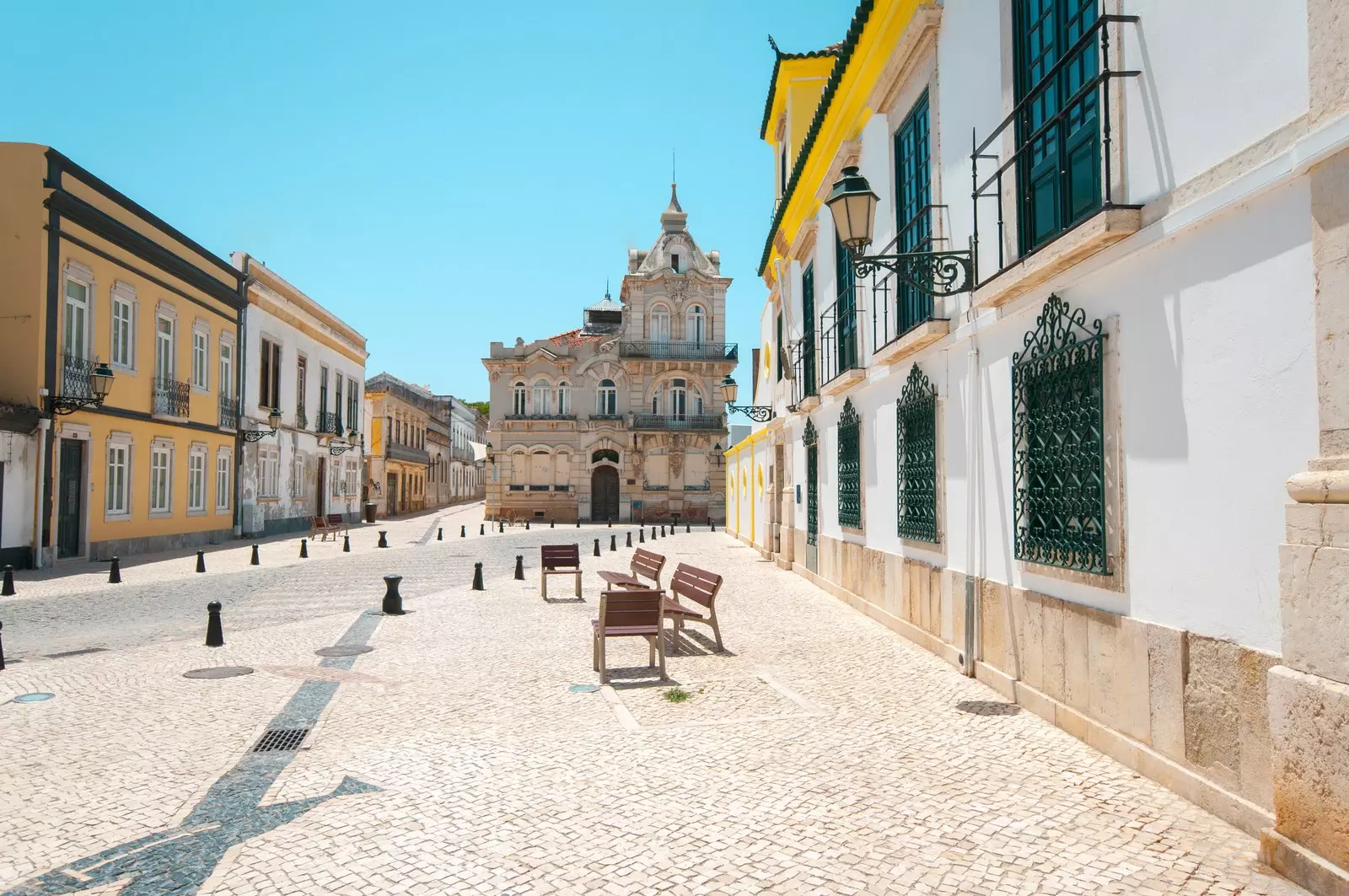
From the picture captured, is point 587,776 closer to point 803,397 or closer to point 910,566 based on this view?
point 910,566

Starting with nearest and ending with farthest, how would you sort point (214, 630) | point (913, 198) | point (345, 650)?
point (345, 650), point (214, 630), point (913, 198)

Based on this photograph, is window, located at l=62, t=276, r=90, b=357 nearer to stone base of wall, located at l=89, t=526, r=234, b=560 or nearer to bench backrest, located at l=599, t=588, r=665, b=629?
stone base of wall, located at l=89, t=526, r=234, b=560

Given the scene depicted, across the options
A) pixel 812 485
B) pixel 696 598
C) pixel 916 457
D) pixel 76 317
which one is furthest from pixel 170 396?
pixel 916 457

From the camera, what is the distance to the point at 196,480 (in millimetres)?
23719

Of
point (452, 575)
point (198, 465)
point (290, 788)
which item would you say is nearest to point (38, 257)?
point (198, 465)

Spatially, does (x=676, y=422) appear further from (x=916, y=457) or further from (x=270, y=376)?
(x=916, y=457)

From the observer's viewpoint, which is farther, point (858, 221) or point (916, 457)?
point (916, 457)

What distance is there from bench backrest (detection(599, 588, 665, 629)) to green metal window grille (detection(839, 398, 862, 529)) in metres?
4.72

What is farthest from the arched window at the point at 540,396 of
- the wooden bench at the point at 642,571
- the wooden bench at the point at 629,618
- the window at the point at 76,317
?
the wooden bench at the point at 629,618

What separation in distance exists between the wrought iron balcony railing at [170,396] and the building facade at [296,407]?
350 centimetres

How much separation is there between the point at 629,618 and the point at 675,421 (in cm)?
3656

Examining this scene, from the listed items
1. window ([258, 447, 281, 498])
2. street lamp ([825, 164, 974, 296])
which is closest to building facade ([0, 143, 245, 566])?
window ([258, 447, 281, 498])

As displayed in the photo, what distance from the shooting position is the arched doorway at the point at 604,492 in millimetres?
44281

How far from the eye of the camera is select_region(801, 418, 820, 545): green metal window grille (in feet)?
48.3
